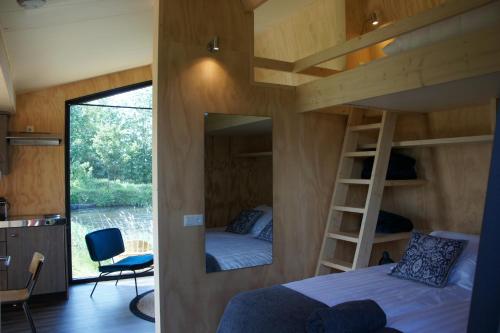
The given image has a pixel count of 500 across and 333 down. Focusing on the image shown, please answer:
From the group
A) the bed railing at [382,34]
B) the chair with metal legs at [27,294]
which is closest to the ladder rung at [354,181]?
the bed railing at [382,34]

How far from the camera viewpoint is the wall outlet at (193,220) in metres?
2.91

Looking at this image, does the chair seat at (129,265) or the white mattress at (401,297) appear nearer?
the white mattress at (401,297)

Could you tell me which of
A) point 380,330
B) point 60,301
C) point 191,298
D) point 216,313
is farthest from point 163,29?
point 60,301

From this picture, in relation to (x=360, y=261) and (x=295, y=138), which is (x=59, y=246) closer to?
(x=295, y=138)

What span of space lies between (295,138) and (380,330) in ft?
6.24

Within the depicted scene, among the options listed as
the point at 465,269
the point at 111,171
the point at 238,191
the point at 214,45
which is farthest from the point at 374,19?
the point at 111,171

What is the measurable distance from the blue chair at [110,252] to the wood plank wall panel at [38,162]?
80 centimetres

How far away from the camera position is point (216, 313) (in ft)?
9.98

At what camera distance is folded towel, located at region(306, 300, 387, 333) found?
5.83 ft

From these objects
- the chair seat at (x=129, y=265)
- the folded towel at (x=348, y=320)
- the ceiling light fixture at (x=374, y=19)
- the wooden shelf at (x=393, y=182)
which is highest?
the ceiling light fixture at (x=374, y=19)

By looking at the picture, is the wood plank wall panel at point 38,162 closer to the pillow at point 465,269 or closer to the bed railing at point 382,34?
the bed railing at point 382,34

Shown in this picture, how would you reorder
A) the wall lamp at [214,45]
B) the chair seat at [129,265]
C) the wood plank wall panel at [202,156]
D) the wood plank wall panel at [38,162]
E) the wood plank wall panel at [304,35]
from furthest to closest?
the wood plank wall panel at [38,162], the chair seat at [129,265], the wood plank wall panel at [304,35], the wall lamp at [214,45], the wood plank wall panel at [202,156]

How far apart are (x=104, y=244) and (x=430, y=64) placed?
3820mm

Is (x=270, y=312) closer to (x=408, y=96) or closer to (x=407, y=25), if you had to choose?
(x=408, y=96)
